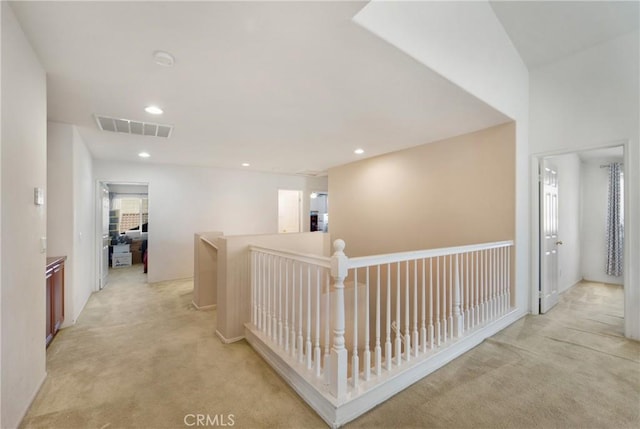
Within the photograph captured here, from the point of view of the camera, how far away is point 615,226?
15.4ft

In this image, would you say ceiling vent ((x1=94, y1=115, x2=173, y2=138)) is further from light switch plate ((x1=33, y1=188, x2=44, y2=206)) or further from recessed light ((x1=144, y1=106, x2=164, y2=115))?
light switch plate ((x1=33, y1=188, x2=44, y2=206))

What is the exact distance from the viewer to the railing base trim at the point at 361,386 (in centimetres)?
163

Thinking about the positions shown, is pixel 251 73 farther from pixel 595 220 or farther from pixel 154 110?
pixel 595 220

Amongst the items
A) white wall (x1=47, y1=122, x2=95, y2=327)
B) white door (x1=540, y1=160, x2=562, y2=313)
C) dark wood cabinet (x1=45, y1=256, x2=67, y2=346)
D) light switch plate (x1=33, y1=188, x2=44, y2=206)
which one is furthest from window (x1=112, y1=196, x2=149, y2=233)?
white door (x1=540, y1=160, x2=562, y2=313)

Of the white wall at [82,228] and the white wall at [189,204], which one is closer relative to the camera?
the white wall at [82,228]

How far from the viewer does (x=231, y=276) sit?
8.90 feet

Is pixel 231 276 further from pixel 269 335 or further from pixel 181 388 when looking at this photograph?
pixel 181 388

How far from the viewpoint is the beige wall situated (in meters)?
3.29

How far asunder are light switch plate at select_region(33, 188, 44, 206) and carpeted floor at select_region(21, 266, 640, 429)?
129cm

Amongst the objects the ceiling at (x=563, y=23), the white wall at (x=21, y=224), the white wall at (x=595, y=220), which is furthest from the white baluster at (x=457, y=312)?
the white wall at (x=595, y=220)

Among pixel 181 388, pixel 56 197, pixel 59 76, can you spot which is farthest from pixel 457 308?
pixel 56 197

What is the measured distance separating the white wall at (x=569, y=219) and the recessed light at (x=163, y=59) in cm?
478

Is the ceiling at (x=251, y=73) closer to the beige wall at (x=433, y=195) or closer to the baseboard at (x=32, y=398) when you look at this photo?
the beige wall at (x=433, y=195)

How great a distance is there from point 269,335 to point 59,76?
103 inches
